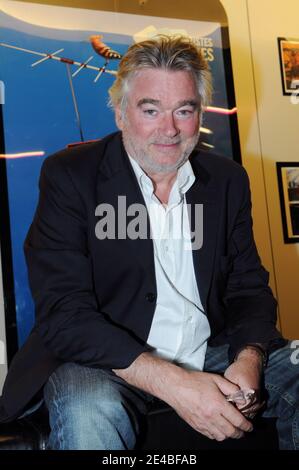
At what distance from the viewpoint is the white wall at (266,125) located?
3.18 metres

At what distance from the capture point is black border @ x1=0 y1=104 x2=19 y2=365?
97.7 inches

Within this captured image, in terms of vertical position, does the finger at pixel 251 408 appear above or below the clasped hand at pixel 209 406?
below

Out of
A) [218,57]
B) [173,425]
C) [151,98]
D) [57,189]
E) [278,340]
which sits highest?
[218,57]

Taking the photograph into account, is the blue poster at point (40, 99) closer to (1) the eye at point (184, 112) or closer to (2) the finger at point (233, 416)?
(1) the eye at point (184, 112)

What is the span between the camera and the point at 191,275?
5.00ft

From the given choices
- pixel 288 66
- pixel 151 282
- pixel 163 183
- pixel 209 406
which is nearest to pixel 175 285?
pixel 151 282

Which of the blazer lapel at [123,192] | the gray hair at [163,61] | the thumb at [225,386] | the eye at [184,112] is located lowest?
the thumb at [225,386]

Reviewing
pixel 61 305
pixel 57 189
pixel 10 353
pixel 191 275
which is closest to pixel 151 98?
pixel 57 189

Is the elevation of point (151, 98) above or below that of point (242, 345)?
above

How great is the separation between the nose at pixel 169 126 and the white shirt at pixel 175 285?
13 centimetres

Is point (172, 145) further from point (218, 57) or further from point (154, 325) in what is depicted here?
point (218, 57)

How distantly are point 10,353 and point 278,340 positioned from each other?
1.41 m

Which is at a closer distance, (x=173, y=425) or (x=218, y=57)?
(x=173, y=425)

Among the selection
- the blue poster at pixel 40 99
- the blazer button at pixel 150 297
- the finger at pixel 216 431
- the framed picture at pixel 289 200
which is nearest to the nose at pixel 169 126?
the blazer button at pixel 150 297
